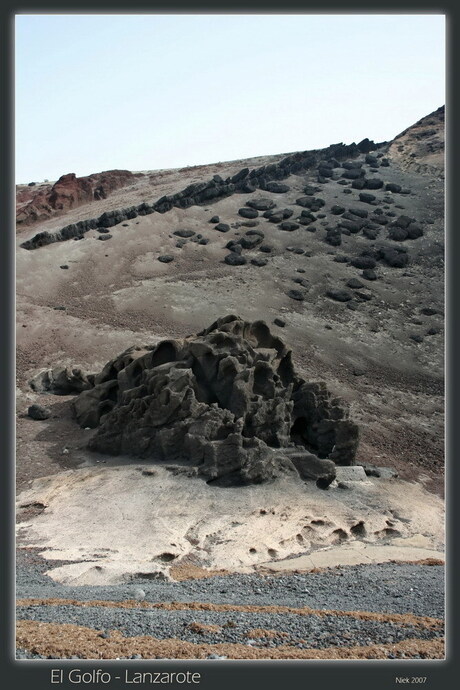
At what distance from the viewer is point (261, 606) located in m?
8.48

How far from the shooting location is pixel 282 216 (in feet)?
137

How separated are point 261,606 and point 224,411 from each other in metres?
7.38

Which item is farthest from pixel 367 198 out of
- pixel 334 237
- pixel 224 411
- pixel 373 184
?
pixel 224 411

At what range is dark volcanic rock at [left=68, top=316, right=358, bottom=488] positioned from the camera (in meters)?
15.3

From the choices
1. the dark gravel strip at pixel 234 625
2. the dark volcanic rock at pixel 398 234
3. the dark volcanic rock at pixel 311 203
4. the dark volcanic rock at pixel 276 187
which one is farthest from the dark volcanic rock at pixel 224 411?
the dark volcanic rock at pixel 276 187

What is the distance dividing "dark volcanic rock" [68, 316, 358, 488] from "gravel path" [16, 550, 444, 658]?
399 centimetres

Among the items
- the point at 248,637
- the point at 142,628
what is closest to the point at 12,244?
the point at 142,628

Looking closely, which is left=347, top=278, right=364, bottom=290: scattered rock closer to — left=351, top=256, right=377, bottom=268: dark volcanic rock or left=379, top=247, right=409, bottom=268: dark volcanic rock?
left=351, top=256, right=377, bottom=268: dark volcanic rock

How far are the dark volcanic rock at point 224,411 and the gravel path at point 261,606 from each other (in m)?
3.99

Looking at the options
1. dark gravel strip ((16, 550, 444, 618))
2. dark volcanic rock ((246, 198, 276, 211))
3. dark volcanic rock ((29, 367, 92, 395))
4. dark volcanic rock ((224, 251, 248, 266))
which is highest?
dark volcanic rock ((246, 198, 276, 211))

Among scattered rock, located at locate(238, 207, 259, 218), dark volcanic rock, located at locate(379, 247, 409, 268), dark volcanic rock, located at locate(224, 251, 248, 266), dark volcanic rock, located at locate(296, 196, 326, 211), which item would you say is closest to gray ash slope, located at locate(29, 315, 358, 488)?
dark volcanic rock, located at locate(224, 251, 248, 266)

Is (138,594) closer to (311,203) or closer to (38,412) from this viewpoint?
(38,412)

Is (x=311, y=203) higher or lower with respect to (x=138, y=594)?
higher

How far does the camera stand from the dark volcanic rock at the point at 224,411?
601 inches
